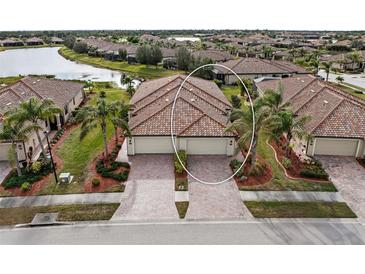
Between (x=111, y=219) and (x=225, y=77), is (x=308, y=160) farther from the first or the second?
(x=225, y=77)

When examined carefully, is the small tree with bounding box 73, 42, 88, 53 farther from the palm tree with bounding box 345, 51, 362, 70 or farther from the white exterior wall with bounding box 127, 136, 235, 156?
the white exterior wall with bounding box 127, 136, 235, 156

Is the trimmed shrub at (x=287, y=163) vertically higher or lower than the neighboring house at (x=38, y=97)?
lower

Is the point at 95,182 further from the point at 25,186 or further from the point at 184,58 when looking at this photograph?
the point at 184,58

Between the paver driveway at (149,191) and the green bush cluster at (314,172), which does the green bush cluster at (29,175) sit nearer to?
the paver driveway at (149,191)

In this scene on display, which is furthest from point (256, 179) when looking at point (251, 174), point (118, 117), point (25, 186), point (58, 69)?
point (58, 69)

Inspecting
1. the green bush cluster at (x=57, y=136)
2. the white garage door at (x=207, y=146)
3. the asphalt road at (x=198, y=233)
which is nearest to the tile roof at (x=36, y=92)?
the green bush cluster at (x=57, y=136)

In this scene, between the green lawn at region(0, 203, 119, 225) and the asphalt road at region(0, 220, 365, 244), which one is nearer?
the asphalt road at region(0, 220, 365, 244)

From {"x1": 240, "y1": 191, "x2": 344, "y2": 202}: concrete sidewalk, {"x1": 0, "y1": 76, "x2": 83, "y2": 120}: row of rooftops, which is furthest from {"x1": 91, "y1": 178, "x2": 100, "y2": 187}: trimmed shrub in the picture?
{"x1": 0, "y1": 76, "x2": 83, "y2": 120}: row of rooftops

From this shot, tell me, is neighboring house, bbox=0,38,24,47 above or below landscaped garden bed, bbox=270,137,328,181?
above
